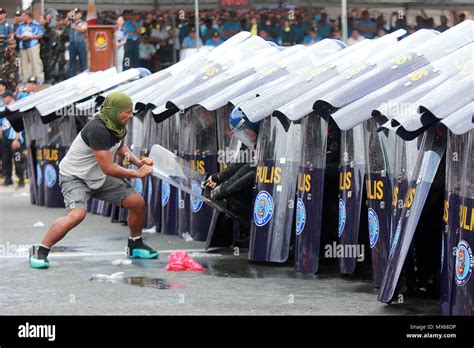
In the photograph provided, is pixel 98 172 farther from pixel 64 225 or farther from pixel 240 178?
pixel 240 178

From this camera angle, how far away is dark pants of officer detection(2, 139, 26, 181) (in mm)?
22531

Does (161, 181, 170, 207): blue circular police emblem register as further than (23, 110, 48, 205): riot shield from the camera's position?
No

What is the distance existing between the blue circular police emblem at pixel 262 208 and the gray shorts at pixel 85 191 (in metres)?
1.37

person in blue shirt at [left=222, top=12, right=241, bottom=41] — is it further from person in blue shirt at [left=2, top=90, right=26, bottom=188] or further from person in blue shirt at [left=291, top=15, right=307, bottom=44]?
person in blue shirt at [left=2, top=90, right=26, bottom=188]

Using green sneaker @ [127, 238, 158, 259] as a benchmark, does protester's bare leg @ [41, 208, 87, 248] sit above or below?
above

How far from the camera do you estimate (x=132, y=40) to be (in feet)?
82.4

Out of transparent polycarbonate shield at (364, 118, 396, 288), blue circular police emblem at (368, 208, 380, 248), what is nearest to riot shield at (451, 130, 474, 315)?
transparent polycarbonate shield at (364, 118, 396, 288)

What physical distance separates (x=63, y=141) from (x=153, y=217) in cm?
388

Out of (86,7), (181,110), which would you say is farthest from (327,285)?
(86,7)

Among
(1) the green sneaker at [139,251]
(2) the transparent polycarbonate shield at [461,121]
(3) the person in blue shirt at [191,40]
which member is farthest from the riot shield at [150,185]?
(3) the person in blue shirt at [191,40]

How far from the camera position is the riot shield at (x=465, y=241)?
28.2 feet

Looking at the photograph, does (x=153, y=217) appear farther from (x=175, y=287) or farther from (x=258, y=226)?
(x=175, y=287)

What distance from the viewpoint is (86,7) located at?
80.9 ft
